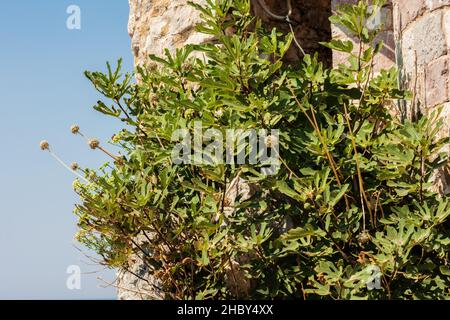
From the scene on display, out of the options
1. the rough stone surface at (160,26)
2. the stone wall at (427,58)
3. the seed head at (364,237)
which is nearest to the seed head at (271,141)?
the seed head at (364,237)

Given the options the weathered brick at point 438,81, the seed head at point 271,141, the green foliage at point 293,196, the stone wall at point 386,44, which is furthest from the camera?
the stone wall at point 386,44

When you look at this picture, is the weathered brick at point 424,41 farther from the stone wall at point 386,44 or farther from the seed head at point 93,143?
the seed head at point 93,143

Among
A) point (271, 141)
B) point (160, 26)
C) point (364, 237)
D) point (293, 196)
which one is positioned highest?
point (160, 26)

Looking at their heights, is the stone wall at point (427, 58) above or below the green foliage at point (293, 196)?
above

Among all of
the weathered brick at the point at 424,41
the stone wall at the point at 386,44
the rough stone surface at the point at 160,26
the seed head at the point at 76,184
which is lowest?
the seed head at the point at 76,184

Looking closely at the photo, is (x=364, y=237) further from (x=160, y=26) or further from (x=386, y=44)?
(x=160, y=26)

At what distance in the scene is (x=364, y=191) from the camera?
2854mm

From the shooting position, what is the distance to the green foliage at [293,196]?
2.73 m

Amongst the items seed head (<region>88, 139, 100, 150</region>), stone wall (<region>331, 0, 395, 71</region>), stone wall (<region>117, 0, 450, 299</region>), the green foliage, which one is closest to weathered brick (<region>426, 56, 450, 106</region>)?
stone wall (<region>117, 0, 450, 299</region>)

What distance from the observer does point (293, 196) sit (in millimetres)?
2697

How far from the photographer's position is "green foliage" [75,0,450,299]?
8.95ft

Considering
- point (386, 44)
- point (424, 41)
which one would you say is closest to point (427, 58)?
point (424, 41)
